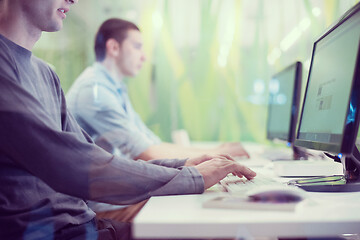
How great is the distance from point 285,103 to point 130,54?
4.08ft

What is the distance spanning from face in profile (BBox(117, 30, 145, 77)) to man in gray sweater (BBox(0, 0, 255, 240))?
54.8 inches

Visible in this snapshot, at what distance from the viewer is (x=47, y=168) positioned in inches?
31.6

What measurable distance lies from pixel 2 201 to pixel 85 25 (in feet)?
8.64

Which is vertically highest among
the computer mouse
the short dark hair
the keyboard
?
the short dark hair

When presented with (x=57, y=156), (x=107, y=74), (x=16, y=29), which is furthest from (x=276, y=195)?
(x=107, y=74)

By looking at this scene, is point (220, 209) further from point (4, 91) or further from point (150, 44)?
point (150, 44)

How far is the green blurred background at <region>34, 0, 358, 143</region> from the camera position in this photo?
3361 mm

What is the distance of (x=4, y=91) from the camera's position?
83cm

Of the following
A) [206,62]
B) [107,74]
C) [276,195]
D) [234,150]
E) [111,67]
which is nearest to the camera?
[276,195]

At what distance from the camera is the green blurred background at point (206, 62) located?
336cm

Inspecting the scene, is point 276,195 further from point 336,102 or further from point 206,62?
point 206,62

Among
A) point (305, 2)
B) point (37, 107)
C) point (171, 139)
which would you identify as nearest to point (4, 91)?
point (37, 107)

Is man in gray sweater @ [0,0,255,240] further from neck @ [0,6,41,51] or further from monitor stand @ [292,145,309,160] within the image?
monitor stand @ [292,145,309,160]


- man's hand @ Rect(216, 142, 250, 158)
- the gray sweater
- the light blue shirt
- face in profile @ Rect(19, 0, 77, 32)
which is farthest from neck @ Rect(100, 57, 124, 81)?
the gray sweater
